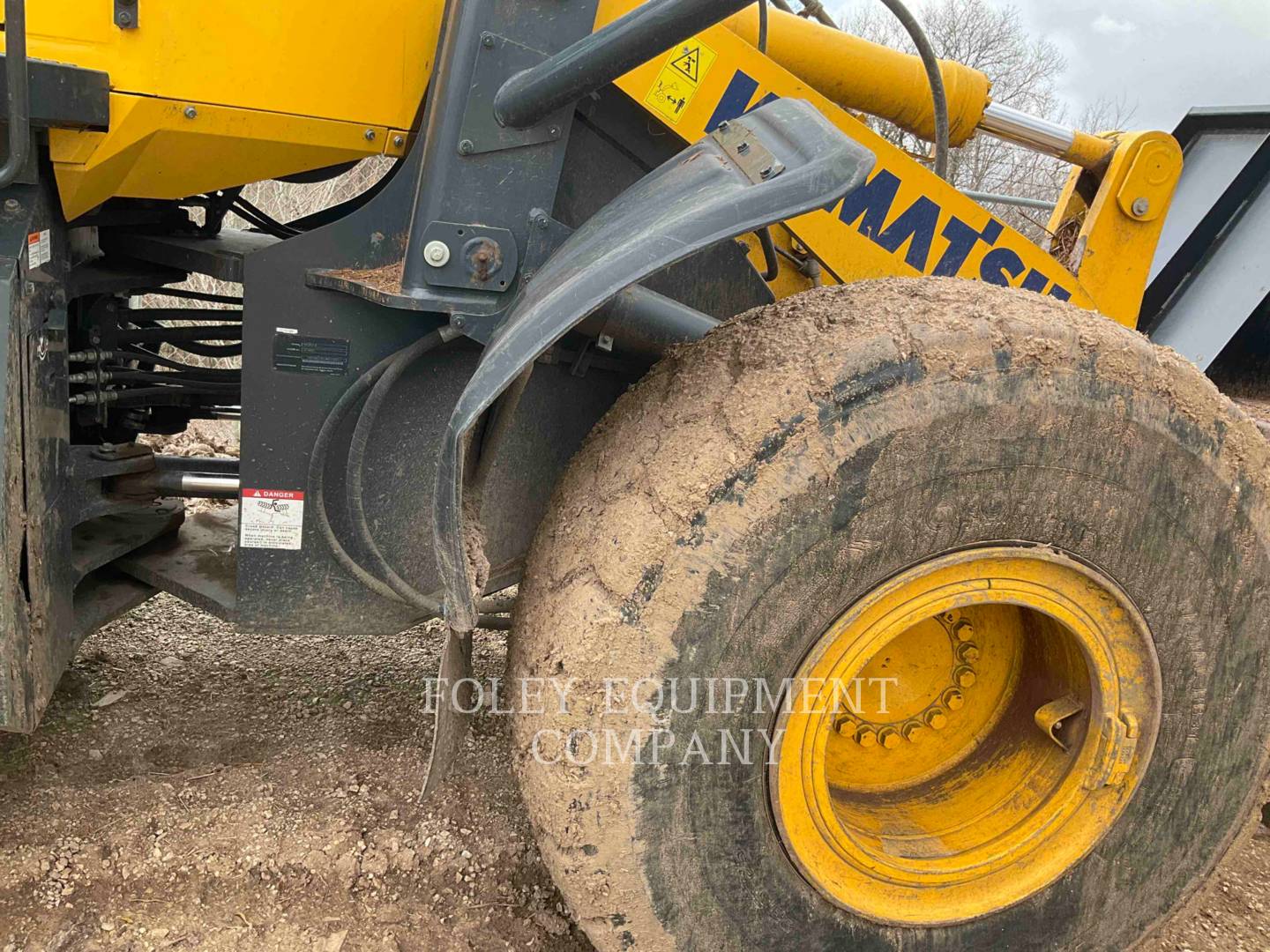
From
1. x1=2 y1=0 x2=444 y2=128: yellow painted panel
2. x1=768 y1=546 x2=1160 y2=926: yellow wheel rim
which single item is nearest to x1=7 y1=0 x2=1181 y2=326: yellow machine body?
x1=2 y1=0 x2=444 y2=128: yellow painted panel

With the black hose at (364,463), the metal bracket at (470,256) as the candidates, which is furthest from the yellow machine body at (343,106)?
the black hose at (364,463)

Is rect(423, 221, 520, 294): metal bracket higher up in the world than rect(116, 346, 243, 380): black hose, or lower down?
higher up

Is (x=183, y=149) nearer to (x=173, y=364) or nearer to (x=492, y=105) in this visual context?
(x=492, y=105)

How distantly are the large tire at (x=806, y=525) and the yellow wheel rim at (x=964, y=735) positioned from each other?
1.6 inches

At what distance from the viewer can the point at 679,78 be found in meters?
1.99

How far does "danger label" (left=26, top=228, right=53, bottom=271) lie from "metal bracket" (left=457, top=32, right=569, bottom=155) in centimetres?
77

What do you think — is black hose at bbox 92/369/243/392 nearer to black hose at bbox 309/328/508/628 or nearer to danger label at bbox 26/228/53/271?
danger label at bbox 26/228/53/271

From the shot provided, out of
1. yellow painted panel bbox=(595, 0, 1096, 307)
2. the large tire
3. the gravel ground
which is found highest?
yellow painted panel bbox=(595, 0, 1096, 307)

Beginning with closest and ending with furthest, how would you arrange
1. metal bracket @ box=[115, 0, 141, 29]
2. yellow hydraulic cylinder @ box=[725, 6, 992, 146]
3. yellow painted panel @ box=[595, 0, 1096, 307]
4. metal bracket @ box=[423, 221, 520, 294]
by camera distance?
1. metal bracket @ box=[115, 0, 141, 29]
2. metal bracket @ box=[423, 221, 520, 294]
3. yellow painted panel @ box=[595, 0, 1096, 307]
4. yellow hydraulic cylinder @ box=[725, 6, 992, 146]

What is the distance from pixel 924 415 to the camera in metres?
1.57

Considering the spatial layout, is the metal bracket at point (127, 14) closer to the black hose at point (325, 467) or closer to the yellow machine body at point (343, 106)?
the yellow machine body at point (343, 106)

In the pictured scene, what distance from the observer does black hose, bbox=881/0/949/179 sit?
2.30 m

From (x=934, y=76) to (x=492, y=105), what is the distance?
1.28 meters

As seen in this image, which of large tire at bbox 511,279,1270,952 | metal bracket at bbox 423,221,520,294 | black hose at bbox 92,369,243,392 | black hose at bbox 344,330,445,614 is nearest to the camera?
large tire at bbox 511,279,1270,952
